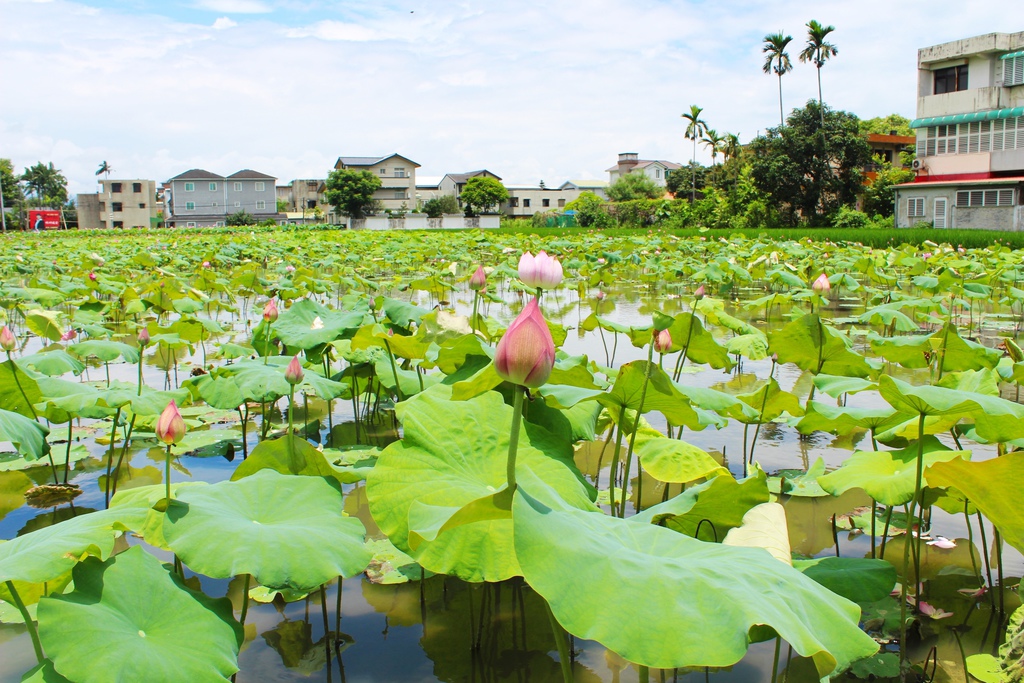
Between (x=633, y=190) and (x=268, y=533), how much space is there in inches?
1949

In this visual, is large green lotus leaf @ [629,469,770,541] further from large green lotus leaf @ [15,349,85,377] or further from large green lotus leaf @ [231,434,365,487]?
large green lotus leaf @ [15,349,85,377]

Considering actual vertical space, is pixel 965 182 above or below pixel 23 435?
above

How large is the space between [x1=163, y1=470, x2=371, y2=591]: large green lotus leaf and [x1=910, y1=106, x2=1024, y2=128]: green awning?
1020 inches

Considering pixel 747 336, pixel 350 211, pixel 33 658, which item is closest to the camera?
pixel 33 658

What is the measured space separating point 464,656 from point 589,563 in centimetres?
96

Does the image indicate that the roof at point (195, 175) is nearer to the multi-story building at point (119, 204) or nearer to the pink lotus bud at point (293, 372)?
the multi-story building at point (119, 204)

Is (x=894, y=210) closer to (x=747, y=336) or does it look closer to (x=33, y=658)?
(x=747, y=336)

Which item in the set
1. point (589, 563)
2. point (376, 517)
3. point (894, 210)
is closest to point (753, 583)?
point (589, 563)

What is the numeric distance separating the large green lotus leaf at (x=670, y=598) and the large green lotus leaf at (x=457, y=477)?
294 millimetres

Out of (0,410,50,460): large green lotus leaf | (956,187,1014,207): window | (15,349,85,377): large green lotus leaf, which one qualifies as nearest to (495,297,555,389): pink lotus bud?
(0,410,50,460): large green lotus leaf

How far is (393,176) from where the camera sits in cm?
5103

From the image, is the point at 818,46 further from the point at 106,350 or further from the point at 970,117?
the point at 106,350

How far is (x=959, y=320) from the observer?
20.6 ft

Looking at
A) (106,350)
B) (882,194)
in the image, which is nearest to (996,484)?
(106,350)
